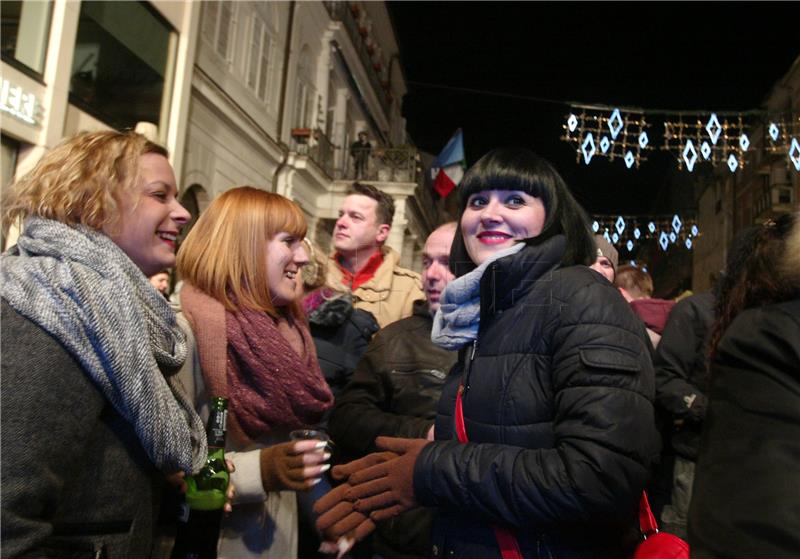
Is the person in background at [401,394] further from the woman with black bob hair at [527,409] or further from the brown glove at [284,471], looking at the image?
the woman with black bob hair at [527,409]

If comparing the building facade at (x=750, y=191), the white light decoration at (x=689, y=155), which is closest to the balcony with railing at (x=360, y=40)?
the building facade at (x=750, y=191)

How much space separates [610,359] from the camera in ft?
5.18

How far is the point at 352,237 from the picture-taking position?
4.07m

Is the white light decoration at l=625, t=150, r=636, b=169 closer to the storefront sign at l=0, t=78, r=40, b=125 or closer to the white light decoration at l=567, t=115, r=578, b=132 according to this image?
the white light decoration at l=567, t=115, r=578, b=132

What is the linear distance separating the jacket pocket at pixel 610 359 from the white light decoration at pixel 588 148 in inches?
280

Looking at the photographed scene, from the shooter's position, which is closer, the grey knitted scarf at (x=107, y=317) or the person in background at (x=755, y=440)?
the person in background at (x=755, y=440)

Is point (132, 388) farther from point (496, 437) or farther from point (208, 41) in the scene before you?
point (208, 41)

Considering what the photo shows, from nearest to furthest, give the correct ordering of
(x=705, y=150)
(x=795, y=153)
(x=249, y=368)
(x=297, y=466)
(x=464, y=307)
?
(x=464, y=307), (x=297, y=466), (x=249, y=368), (x=795, y=153), (x=705, y=150)

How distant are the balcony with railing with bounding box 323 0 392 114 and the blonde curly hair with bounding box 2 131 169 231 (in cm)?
1964

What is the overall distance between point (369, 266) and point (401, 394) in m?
1.46

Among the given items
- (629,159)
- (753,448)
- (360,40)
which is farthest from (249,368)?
(360,40)

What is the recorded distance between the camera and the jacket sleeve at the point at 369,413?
2.67 meters

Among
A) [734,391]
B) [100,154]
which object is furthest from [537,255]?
[100,154]

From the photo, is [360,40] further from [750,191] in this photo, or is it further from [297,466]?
[297,466]
